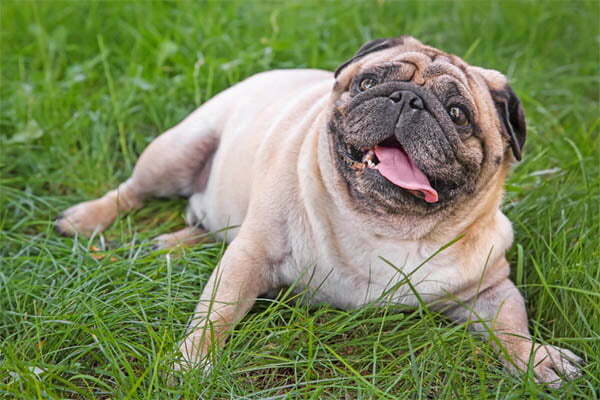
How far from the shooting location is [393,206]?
2.75 m

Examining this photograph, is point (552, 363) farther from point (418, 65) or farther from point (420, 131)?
point (418, 65)

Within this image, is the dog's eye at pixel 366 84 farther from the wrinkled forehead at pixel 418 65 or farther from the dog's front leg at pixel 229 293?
the dog's front leg at pixel 229 293

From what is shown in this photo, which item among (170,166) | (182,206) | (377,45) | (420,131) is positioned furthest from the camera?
(182,206)

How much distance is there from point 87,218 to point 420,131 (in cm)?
193

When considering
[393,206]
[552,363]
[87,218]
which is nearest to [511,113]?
[393,206]

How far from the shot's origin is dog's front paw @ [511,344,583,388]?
8.66ft

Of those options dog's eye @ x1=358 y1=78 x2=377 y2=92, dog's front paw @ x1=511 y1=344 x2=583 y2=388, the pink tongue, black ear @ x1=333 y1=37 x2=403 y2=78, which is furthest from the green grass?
black ear @ x1=333 y1=37 x2=403 y2=78

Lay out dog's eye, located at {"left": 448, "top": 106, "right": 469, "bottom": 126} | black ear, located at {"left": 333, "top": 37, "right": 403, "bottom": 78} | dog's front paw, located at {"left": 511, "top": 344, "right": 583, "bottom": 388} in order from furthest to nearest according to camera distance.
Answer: black ear, located at {"left": 333, "top": 37, "right": 403, "bottom": 78} < dog's eye, located at {"left": 448, "top": 106, "right": 469, "bottom": 126} < dog's front paw, located at {"left": 511, "top": 344, "right": 583, "bottom": 388}

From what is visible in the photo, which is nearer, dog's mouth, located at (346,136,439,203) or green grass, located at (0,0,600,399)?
green grass, located at (0,0,600,399)

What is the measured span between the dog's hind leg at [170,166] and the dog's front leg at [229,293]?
109 centimetres

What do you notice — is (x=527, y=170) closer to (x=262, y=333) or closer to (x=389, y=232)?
(x=389, y=232)

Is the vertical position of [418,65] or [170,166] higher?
[418,65]

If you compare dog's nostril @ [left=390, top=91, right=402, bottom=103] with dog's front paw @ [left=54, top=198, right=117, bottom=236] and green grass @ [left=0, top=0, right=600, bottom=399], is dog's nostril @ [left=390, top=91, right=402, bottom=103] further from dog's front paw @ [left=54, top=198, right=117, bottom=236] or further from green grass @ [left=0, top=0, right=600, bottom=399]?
dog's front paw @ [left=54, top=198, right=117, bottom=236]

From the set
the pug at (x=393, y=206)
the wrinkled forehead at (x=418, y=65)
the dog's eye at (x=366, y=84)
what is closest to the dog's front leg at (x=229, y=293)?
the pug at (x=393, y=206)
